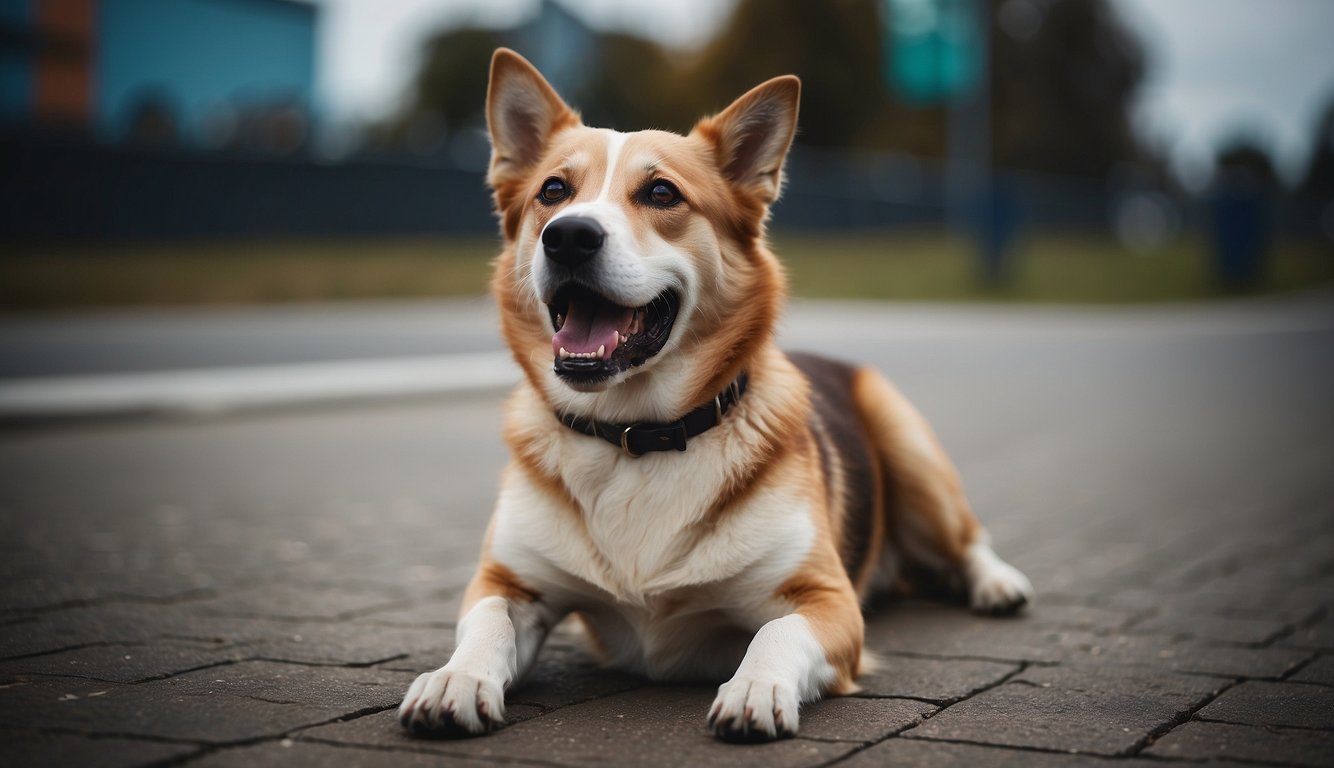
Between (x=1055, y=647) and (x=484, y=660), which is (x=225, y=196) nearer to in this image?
(x=1055, y=647)

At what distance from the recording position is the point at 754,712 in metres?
2.97

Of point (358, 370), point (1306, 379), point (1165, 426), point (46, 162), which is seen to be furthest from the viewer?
point (46, 162)

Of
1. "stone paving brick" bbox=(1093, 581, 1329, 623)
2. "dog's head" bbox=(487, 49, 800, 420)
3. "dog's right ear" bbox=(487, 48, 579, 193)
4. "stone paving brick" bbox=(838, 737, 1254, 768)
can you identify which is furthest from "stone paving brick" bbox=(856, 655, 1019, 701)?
"dog's right ear" bbox=(487, 48, 579, 193)

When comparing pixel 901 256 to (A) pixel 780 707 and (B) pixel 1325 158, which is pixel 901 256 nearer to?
(A) pixel 780 707

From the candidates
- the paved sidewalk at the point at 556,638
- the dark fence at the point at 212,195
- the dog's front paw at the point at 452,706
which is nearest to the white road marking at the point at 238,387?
the paved sidewalk at the point at 556,638

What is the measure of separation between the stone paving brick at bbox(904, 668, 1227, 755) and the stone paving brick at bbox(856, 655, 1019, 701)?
65 mm

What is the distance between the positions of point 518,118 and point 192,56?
1109 inches

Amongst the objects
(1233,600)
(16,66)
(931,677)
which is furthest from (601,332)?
(16,66)

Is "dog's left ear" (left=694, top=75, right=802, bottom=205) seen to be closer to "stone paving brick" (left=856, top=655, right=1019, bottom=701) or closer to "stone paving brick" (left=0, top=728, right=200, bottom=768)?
"stone paving brick" (left=856, top=655, right=1019, bottom=701)

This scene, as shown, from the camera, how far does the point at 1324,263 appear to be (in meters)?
34.9

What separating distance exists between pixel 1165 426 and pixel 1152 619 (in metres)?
5.87

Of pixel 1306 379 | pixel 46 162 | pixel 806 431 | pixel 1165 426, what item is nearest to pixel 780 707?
pixel 806 431

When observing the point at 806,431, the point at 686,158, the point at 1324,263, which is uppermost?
the point at 686,158

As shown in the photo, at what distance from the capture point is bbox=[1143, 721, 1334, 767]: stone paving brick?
2875 mm
